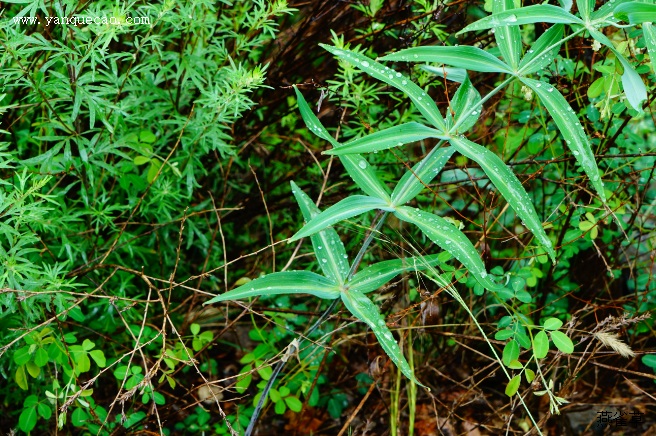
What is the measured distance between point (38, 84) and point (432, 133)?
47.0 inches

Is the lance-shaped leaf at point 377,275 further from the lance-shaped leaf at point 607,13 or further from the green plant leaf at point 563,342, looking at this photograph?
the lance-shaped leaf at point 607,13

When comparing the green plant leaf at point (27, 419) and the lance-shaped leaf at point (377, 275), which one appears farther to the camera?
the green plant leaf at point (27, 419)

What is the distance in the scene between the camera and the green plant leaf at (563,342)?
1877 millimetres

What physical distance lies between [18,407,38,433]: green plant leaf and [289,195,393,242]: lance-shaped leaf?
3.97ft

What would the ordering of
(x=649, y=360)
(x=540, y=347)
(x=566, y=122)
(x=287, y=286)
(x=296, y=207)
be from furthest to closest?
(x=296, y=207), (x=649, y=360), (x=540, y=347), (x=287, y=286), (x=566, y=122)

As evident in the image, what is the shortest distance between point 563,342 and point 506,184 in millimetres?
609

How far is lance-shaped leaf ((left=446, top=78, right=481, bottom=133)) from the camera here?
163 centimetres

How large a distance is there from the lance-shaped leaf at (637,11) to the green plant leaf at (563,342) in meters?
0.88

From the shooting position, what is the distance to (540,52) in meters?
1.61

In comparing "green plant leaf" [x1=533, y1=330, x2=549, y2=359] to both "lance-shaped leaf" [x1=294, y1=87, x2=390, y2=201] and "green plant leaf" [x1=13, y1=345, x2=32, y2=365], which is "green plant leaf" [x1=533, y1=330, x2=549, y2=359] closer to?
"lance-shaped leaf" [x1=294, y1=87, x2=390, y2=201]

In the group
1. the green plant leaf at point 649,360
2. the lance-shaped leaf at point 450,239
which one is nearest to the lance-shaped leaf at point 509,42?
the lance-shaped leaf at point 450,239

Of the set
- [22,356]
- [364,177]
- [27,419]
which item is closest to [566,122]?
[364,177]

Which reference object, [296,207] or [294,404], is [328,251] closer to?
[294,404]

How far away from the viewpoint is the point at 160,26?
7.72 ft
